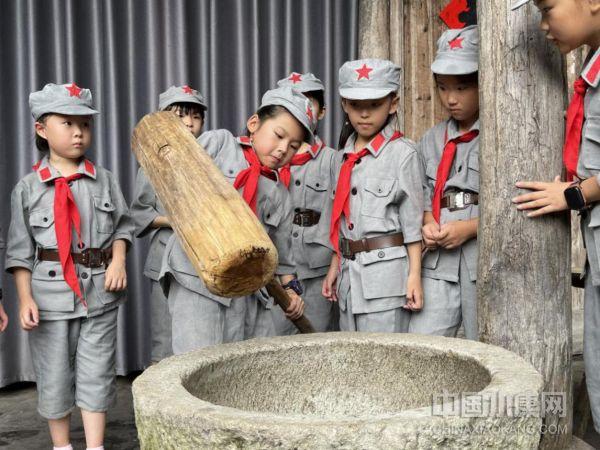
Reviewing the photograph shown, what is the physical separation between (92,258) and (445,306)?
1.37 meters

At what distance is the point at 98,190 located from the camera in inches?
134

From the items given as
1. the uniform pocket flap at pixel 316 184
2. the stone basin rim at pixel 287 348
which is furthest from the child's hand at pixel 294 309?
the uniform pocket flap at pixel 316 184

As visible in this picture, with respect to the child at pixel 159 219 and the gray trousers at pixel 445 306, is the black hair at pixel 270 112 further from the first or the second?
the child at pixel 159 219

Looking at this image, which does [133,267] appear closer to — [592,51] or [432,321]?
[432,321]

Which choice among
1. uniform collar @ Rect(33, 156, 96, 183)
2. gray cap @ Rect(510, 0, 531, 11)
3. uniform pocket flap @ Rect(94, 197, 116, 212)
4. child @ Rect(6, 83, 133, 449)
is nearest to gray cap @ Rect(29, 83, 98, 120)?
child @ Rect(6, 83, 133, 449)

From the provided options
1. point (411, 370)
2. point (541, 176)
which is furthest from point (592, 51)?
point (411, 370)

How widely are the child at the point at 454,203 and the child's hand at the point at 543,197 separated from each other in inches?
17.4

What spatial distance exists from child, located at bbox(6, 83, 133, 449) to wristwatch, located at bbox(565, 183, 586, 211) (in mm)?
1755

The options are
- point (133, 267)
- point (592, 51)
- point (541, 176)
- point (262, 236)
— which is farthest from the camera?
point (133, 267)

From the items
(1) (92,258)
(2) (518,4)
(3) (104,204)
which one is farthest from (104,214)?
(2) (518,4)

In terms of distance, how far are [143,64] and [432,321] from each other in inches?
97.4

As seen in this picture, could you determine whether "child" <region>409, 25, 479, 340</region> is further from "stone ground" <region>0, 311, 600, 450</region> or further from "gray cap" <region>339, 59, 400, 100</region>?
"stone ground" <region>0, 311, 600, 450</region>

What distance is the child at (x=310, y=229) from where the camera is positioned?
13.2ft

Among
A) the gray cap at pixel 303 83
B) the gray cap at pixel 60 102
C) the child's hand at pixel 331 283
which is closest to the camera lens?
the gray cap at pixel 60 102
